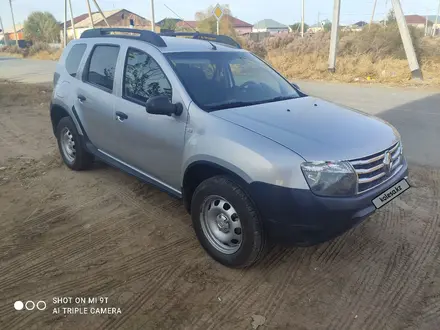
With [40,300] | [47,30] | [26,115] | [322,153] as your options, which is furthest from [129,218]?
[47,30]

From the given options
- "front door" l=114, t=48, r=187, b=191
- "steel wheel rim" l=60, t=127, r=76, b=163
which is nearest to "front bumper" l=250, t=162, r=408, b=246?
"front door" l=114, t=48, r=187, b=191

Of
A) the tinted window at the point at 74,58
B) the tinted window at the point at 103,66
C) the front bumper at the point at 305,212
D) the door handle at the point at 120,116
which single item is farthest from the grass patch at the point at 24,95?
the front bumper at the point at 305,212

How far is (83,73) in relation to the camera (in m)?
4.58

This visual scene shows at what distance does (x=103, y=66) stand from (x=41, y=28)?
221 feet

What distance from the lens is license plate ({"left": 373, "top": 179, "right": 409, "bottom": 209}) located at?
2776 millimetres

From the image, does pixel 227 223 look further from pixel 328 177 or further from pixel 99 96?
pixel 99 96

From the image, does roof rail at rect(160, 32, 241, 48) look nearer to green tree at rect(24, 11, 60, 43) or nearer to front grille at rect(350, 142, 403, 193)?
front grille at rect(350, 142, 403, 193)

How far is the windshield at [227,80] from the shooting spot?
337 cm

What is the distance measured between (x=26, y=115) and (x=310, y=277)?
8331 millimetres

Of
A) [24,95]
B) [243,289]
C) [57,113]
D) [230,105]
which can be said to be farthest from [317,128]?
[24,95]

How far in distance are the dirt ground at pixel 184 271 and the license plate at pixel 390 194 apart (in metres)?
0.64

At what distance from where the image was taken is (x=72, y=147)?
514cm

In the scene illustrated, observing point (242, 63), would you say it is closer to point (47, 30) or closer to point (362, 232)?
point (362, 232)

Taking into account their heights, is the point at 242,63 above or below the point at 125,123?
above
